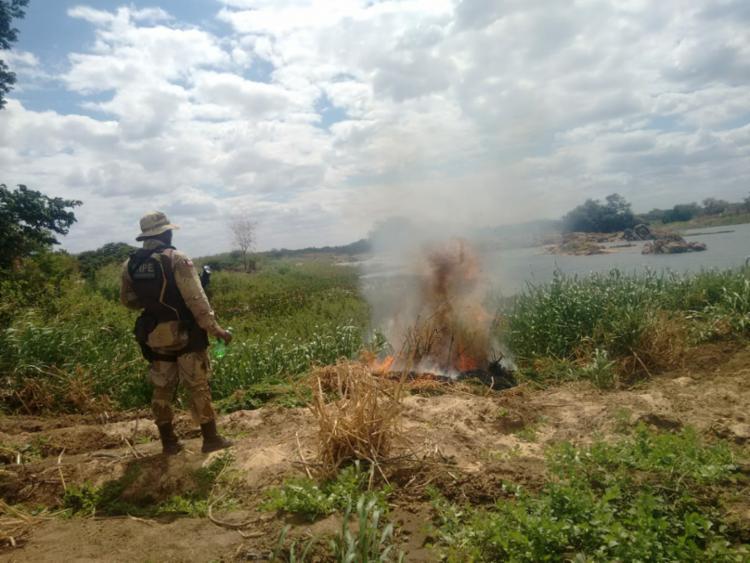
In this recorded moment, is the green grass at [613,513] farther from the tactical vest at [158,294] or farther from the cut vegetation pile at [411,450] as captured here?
the tactical vest at [158,294]

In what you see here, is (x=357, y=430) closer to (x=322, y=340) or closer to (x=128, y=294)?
(x=128, y=294)

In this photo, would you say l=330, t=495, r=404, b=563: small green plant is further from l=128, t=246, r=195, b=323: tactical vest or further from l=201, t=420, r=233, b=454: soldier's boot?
l=128, t=246, r=195, b=323: tactical vest

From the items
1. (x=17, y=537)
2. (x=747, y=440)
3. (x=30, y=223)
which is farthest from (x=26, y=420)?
(x=747, y=440)

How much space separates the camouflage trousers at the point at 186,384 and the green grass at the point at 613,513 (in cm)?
221

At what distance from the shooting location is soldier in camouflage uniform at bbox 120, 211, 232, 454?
14.0 ft

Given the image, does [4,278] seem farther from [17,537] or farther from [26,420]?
[17,537]

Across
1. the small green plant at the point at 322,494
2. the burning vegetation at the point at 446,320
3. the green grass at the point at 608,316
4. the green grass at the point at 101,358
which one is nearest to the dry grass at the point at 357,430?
the small green plant at the point at 322,494

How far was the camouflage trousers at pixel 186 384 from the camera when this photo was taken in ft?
14.3

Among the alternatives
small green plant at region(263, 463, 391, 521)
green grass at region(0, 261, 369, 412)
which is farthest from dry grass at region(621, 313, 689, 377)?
small green plant at region(263, 463, 391, 521)

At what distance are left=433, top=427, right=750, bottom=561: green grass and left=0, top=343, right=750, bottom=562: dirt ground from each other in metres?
0.19

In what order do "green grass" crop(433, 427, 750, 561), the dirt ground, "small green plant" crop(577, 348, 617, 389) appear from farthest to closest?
1. "small green plant" crop(577, 348, 617, 389)
2. the dirt ground
3. "green grass" crop(433, 427, 750, 561)

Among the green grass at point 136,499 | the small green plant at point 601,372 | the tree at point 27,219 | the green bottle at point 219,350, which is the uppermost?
the tree at point 27,219

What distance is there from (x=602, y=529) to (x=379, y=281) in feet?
31.7

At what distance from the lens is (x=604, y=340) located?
7.07 m
